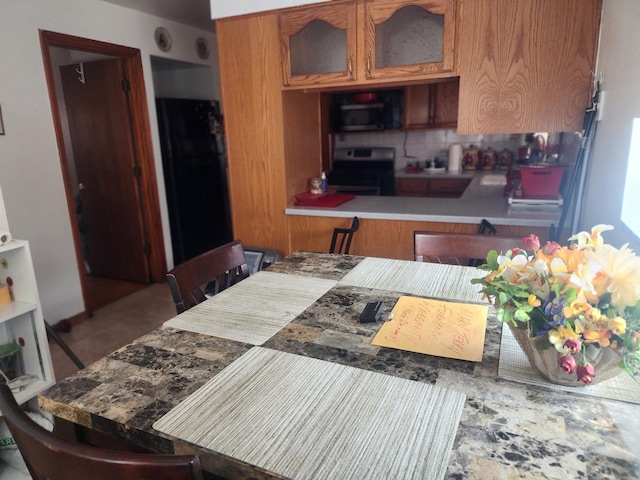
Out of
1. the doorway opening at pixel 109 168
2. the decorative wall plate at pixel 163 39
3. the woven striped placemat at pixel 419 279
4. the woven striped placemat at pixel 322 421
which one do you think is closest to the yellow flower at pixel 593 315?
the woven striped placemat at pixel 322 421

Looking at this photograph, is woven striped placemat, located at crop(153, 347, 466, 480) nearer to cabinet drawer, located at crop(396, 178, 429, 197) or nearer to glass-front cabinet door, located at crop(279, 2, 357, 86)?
glass-front cabinet door, located at crop(279, 2, 357, 86)

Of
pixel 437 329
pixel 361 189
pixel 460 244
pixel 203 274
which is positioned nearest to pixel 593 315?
pixel 437 329

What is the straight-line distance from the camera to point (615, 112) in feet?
5.33

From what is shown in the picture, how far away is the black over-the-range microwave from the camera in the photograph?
14.7 feet

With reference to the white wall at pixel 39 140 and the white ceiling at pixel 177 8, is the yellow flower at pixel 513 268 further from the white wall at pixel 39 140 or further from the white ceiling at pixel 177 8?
the white ceiling at pixel 177 8

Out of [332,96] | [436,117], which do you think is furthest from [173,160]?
[436,117]

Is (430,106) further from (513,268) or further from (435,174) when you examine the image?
(513,268)

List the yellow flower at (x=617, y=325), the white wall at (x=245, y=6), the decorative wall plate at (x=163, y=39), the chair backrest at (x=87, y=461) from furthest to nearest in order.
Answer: the decorative wall plate at (x=163, y=39) < the white wall at (x=245, y=6) < the yellow flower at (x=617, y=325) < the chair backrest at (x=87, y=461)

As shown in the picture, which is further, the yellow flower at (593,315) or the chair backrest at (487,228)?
the chair backrest at (487,228)

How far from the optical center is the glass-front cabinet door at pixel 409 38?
215 centimetres

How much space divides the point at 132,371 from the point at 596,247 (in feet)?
3.07

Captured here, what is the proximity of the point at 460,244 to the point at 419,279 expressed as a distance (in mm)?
364

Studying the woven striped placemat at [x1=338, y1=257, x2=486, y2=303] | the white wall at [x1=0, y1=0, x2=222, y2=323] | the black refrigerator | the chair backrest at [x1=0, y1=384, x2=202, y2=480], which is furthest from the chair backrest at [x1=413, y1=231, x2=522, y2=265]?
the black refrigerator

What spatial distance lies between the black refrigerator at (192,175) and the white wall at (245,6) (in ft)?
5.03
